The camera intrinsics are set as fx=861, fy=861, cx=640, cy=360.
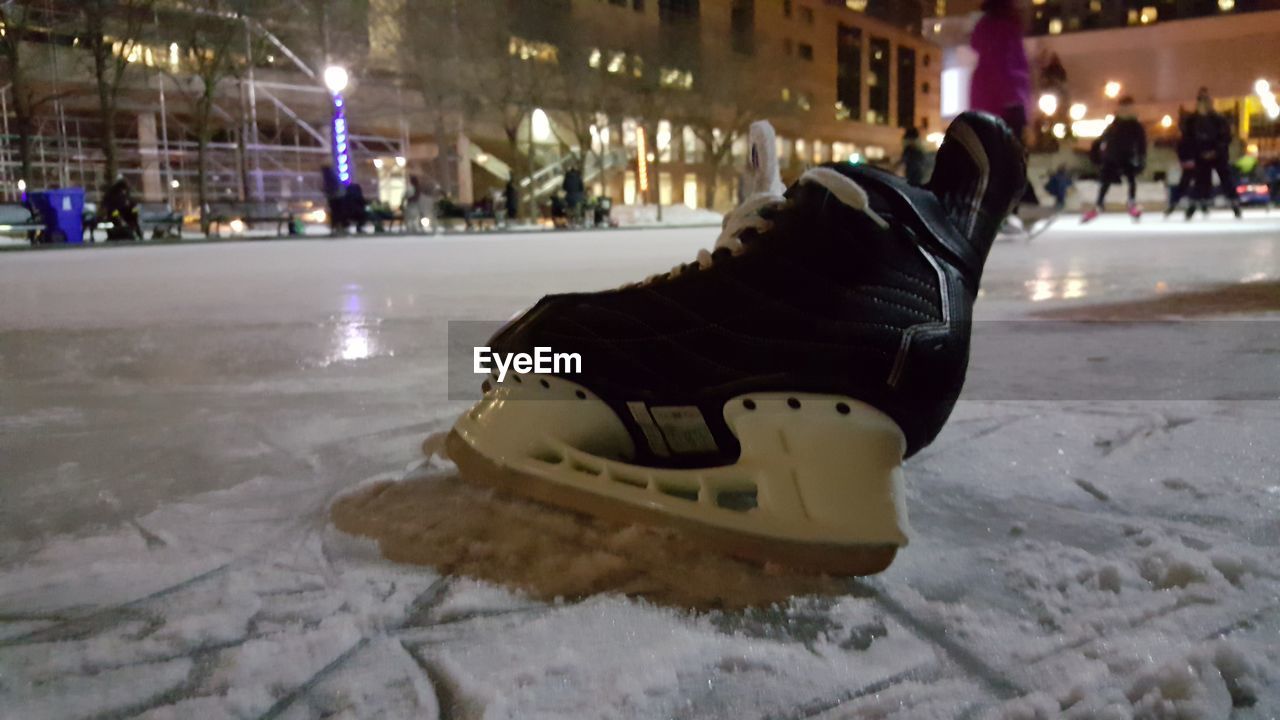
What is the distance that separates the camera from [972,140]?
104 cm

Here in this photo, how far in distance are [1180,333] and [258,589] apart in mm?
2620

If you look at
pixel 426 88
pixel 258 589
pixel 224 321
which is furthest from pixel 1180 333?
pixel 426 88

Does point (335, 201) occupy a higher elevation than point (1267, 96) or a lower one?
lower

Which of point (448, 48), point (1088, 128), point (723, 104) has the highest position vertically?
point (448, 48)

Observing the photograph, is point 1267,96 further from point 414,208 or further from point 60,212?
point 60,212

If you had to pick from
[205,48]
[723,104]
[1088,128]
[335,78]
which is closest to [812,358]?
[335,78]

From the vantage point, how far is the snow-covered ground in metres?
0.76

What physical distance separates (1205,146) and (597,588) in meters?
13.2

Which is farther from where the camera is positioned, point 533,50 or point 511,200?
point 533,50

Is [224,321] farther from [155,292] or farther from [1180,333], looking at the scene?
[1180,333]

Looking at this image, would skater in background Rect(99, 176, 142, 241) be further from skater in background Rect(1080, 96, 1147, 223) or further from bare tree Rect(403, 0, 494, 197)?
skater in background Rect(1080, 96, 1147, 223)

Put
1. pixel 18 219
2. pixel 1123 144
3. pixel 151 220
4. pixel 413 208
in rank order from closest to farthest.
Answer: pixel 1123 144
pixel 18 219
pixel 151 220
pixel 413 208

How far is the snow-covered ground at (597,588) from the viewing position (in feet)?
2.48

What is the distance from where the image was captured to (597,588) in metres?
0.96
